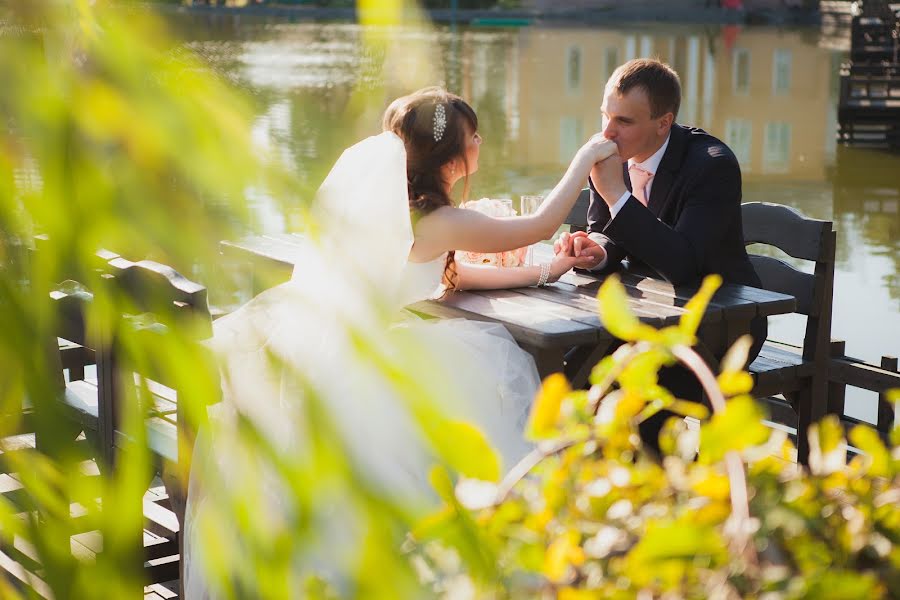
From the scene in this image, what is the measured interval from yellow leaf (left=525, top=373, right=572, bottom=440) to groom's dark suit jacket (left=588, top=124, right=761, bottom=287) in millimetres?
2545

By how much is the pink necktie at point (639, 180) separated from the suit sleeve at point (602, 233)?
11 centimetres

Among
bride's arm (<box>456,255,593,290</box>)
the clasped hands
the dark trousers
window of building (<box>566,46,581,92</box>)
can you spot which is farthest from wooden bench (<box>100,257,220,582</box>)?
window of building (<box>566,46,581,92</box>)

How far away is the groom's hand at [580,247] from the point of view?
3537 millimetres

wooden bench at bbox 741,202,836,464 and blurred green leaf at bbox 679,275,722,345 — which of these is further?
wooden bench at bbox 741,202,836,464

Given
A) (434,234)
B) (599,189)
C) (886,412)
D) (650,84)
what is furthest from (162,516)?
(886,412)

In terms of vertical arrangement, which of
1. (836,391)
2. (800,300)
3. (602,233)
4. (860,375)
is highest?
(602,233)

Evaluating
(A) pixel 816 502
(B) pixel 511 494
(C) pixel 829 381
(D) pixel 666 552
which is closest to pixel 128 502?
(D) pixel 666 552

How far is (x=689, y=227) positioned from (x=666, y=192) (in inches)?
7.2

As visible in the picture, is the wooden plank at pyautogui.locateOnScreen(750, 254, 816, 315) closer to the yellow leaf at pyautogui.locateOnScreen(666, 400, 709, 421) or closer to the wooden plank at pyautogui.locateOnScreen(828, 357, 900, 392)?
the wooden plank at pyautogui.locateOnScreen(828, 357, 900, 392)

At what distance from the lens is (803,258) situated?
3932mm

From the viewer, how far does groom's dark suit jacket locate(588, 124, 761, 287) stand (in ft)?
11.2

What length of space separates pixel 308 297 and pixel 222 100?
0.10 meters

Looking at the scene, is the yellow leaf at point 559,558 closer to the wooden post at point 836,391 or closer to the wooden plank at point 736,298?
the wooden plank at point 736,298

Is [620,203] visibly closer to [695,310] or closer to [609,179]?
[609,179]
